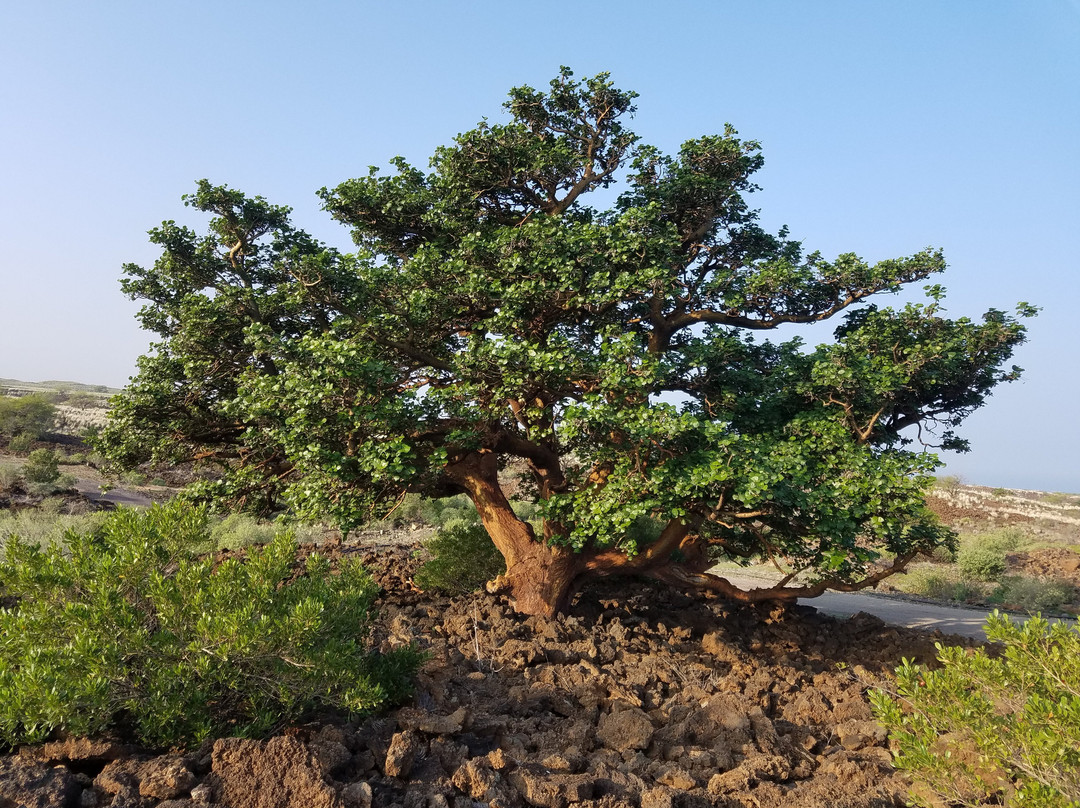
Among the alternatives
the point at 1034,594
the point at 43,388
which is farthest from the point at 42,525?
the point at 43,388

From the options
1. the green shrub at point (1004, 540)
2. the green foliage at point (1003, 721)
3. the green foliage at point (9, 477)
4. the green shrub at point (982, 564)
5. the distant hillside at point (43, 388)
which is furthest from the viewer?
the distant hillside at point (43, 388)

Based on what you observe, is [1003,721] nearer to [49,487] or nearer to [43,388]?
[49,487]

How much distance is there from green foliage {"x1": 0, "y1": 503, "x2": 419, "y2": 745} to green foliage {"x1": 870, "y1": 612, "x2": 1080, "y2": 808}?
383cm

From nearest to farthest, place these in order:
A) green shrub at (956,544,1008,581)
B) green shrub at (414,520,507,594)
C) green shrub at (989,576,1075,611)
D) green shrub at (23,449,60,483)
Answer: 1. green shrub at (414,520,507,594)
2. green shrub at (989,576,1075,611)
3. green shrub at (956,544,1008,581)
4. green shrub at (23,449,60,483)

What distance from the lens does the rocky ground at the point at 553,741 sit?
419 cm

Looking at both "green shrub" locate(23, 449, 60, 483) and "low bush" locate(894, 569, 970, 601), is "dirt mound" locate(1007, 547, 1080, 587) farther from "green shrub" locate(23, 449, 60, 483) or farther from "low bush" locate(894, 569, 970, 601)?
"green shrub" locate(23, 449, 60, 483)

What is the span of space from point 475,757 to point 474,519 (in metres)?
18.8

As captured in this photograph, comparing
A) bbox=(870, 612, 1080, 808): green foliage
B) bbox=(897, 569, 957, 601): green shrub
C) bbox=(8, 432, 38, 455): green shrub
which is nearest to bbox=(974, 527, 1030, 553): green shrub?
bbox=(897, 569, 957, 601): green shrub

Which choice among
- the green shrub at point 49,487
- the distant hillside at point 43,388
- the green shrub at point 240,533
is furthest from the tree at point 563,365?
the distant hillside at point 43,388

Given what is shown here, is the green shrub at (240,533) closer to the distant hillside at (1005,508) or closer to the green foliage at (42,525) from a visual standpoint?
the green foliage at (42,525)

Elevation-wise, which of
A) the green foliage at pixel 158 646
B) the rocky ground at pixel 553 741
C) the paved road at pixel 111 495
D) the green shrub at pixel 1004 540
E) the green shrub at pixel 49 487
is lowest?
the paved road at pixel 111 495

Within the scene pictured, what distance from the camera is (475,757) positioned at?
16.4 feet

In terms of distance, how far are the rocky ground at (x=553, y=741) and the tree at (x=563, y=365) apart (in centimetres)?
147

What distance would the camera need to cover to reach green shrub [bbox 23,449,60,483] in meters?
26.1
